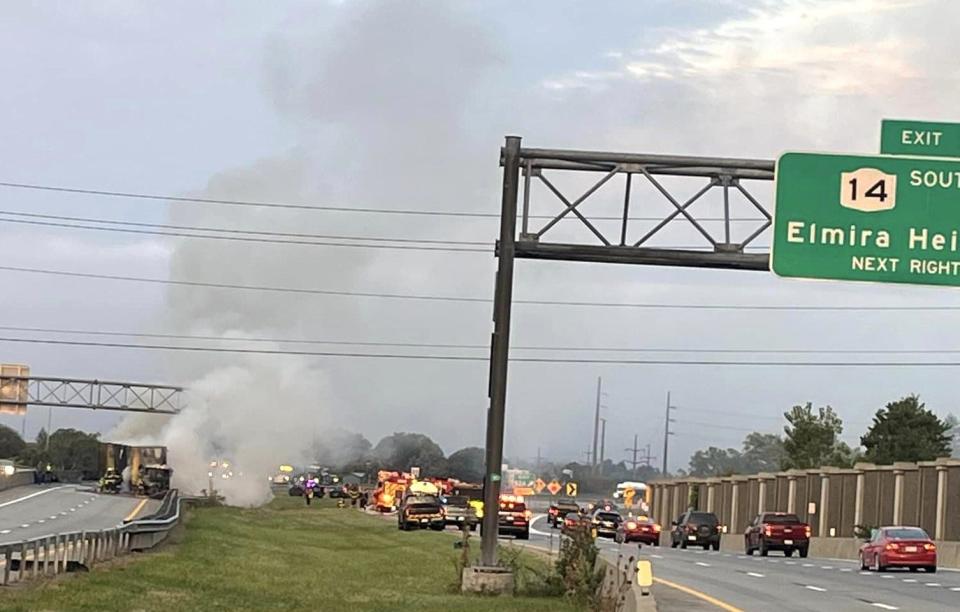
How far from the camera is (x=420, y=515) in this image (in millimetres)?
72500

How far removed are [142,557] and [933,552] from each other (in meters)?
22.5

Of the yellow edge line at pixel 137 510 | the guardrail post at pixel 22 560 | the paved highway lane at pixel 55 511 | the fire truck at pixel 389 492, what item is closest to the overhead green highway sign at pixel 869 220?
the guardrail post at pixel 22 560

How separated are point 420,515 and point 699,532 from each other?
11957 millimetres

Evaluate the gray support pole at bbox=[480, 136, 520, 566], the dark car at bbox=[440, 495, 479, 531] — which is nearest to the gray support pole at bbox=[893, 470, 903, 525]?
the dark car at bbox=[440, 495, 479, 531]

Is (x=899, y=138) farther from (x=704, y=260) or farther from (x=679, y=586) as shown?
(x=679, y=586)

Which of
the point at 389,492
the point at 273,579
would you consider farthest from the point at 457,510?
the point at 273,579

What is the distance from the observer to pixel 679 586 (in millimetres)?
34562

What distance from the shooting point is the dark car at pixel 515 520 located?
A: 7106cm

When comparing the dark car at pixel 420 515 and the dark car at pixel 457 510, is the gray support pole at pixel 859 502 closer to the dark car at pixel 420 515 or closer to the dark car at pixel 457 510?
the dark car at pixel 457 510

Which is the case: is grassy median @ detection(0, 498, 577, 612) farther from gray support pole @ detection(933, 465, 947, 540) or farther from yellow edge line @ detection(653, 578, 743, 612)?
gray support pole @ detection(933, 465, 947, 540)

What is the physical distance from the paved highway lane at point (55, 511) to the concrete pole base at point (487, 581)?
610 inches

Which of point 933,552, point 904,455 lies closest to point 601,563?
point 933,552

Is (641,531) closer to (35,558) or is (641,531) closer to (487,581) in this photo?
(487,581)

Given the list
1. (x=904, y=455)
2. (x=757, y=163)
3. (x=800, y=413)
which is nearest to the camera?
(x=757, y=163)
